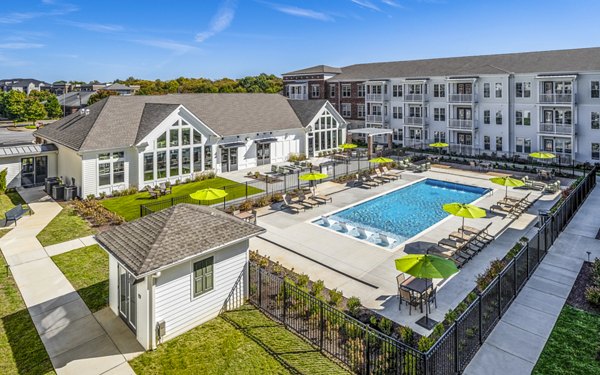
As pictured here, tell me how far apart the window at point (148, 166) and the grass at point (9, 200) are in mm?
7793

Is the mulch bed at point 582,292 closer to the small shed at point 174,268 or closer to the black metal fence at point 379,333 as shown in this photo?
the black metal fence at point 379,333

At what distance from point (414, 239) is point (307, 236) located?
5255 millimetres

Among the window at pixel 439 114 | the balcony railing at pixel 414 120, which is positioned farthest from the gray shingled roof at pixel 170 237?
the balcony railing at pixel 414 120

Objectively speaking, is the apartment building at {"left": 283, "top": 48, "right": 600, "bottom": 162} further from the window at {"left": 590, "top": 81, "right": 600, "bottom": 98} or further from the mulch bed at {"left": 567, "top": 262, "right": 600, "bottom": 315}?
the mulch bed at {"left": 567, "top": 262, "right": 600, "bottom": 315}

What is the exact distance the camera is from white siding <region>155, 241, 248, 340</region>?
10.4m

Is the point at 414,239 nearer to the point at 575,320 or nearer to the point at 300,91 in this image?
the point at 575,320

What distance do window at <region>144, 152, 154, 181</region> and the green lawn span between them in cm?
616

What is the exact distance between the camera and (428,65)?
156 feet

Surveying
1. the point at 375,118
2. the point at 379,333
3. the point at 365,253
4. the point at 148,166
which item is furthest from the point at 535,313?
the point at 375,118

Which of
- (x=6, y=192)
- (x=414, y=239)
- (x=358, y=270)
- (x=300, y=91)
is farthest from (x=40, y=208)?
(x=300, y=91)

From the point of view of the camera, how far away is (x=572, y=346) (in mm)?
9773

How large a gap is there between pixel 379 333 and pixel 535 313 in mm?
5705

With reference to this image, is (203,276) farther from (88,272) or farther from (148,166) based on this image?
(148,166)

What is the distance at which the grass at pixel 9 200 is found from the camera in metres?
23.3
